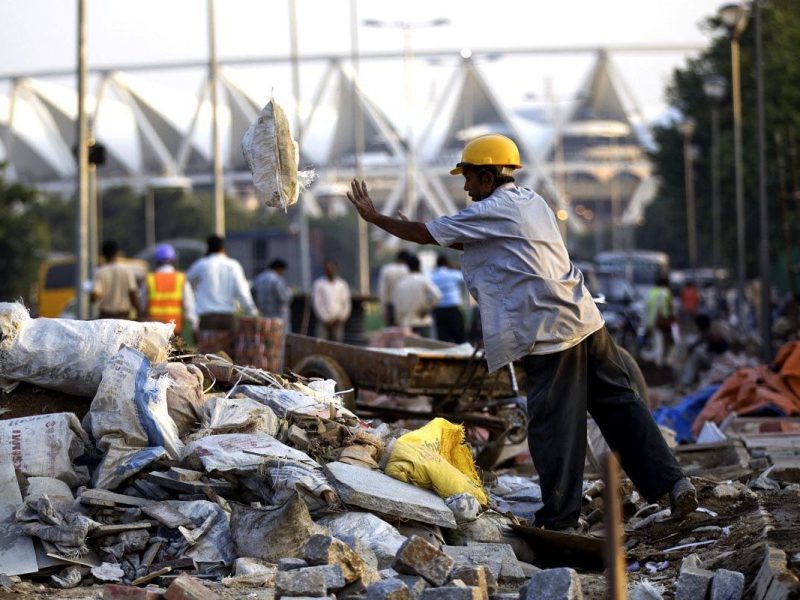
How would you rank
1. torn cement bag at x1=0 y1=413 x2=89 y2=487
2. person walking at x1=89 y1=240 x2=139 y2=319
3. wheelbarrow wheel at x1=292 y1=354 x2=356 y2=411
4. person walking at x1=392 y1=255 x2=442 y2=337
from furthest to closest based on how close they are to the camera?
person walking at x1=392 y1=255 x2=442 y2=337 → person walking at x1=89 y1=240 x2=139 y2=319 → wheelbarrow wheel at x1=292 y1=354 x2=356 y2=411 → torn cement bag at x1=0 y1=413 x2=89 y2=487

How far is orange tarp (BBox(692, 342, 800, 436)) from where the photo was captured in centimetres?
1034

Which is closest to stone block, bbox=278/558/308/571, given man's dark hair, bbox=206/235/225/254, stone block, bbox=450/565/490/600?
stone block, bbox=450/565/490/600

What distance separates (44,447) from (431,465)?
1622 mm

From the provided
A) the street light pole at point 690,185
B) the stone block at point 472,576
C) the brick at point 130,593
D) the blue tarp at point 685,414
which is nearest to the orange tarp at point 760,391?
the blue tarp at point 685,414

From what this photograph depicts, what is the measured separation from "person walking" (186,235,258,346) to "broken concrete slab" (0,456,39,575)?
311 inches

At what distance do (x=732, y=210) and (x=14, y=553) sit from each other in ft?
127

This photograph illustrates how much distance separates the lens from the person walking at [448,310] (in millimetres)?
17688

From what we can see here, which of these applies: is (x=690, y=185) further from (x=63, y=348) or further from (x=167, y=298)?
(x=63, y=348)

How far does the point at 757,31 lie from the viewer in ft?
72.9

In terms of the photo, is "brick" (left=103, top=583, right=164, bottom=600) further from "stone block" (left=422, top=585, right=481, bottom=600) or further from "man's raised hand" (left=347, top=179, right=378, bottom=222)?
"man's raised hand" (left=347, top=179, right=378, bottom=222)

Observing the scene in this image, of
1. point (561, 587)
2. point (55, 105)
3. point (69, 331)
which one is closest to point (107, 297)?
point (69, 331)

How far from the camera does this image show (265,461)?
233 inches

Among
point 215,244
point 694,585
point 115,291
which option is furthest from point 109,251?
point 694,585

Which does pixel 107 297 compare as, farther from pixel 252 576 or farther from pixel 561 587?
pixel 561 587
